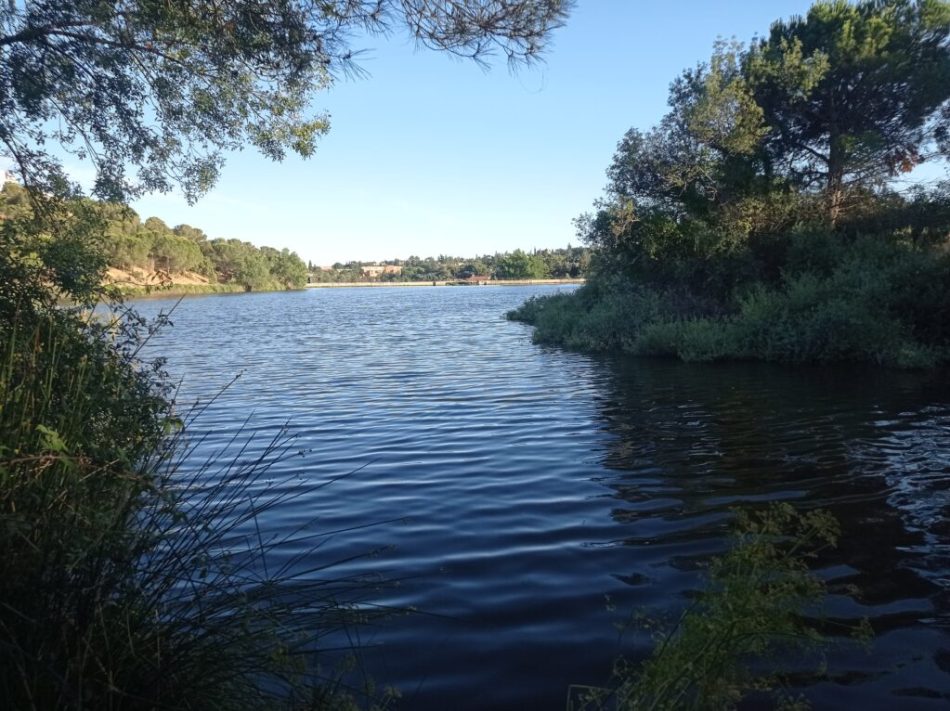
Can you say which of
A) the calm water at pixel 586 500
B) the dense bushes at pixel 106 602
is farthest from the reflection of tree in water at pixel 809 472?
the dense bushes at pixel 106 602

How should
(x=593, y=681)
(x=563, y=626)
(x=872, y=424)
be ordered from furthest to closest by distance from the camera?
(x=872, y=424)
(x=563, y=626)
(x=593, y=681)

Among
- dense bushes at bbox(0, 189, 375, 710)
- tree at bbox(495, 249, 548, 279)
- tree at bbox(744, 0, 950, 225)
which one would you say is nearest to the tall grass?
dense bushes at bbox(0, 189, 375, 710)

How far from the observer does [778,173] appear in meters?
28.2

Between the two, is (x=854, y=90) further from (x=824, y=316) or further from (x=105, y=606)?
(x=105, y=606)

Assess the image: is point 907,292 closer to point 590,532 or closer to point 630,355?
point 630,355

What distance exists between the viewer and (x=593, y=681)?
4492 millimetres

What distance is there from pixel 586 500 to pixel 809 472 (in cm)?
305

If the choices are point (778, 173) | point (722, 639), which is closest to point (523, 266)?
point (778, 173)

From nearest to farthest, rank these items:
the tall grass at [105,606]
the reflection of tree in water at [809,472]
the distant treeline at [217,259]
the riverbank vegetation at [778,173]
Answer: the tall grass at [105,606]
the reflection of tree in water at [809,472]
the riverbank vegetation at [778,173]
the distant treeline at [217,259]

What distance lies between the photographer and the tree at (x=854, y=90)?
86.0 feet

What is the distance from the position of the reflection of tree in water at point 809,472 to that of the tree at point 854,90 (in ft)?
43.3

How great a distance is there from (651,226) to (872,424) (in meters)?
17.0

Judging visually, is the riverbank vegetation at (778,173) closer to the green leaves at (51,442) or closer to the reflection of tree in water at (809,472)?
the reflection of tree in water at (809,472)

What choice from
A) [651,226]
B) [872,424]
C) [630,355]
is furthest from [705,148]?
[872,424]
